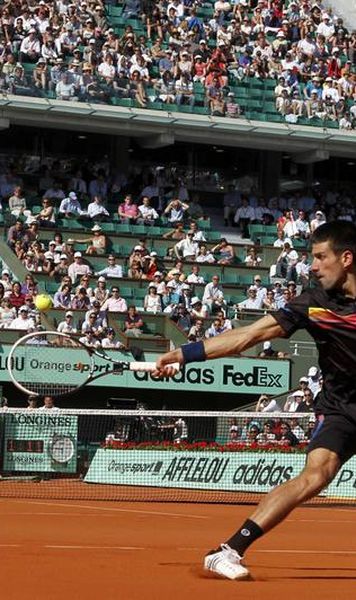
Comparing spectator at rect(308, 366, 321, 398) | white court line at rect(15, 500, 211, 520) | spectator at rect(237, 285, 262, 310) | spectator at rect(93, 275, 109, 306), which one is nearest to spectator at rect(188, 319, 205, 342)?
spectator at rect(237, 285, 262, 310)

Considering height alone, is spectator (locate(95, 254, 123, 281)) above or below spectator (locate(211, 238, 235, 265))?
below

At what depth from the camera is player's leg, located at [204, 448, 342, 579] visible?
7906mm

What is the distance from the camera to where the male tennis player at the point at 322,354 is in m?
7.91

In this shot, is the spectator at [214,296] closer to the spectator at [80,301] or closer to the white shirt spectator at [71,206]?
the spectator at [80,301]

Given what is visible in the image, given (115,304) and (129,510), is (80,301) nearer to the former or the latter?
(115,304)

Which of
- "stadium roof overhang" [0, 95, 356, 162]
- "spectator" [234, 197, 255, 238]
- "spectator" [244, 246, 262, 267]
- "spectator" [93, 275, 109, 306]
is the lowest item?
"spectator" [93, 275, 109, 306]

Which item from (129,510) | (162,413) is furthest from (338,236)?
(162,413)

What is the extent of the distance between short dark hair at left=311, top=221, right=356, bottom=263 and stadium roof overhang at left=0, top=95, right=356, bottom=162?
84.9ft

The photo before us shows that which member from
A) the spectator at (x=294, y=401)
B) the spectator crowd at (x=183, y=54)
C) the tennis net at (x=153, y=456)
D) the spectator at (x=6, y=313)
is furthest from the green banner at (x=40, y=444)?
the spectator crowd at (x=183, y=54)

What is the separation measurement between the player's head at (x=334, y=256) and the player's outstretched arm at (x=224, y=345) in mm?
442

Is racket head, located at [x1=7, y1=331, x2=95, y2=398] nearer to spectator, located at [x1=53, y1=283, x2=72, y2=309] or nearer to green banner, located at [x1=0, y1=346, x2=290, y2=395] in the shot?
spectator, located at [x1=53, y1=283, x2=72, y2=309]

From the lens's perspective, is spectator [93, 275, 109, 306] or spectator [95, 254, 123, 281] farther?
spectator [95, 254, 123, 281]

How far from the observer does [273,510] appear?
26.4 feet

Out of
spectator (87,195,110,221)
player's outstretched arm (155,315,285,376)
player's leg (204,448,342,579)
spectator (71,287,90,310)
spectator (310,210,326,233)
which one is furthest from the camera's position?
spectator (310,210,326,233)
